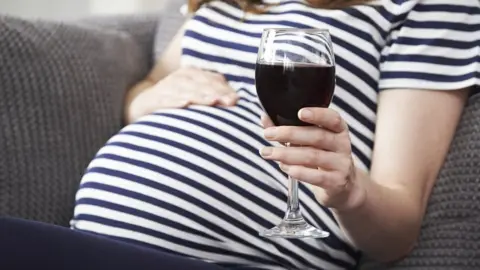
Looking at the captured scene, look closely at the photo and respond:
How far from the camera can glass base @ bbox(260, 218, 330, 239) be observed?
2.81 ft

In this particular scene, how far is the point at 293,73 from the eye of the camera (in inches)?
30.7

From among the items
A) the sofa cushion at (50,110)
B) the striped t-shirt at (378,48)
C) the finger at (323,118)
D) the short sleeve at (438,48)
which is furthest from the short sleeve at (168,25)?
the finger at (323,118)

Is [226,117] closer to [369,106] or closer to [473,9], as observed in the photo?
[369,106]

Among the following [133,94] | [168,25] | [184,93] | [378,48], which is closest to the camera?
[378,48]

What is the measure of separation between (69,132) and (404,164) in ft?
1.69

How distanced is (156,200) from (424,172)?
37cm

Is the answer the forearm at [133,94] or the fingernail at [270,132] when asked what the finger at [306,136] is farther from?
the forearm at [133,94]

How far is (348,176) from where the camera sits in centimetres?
85

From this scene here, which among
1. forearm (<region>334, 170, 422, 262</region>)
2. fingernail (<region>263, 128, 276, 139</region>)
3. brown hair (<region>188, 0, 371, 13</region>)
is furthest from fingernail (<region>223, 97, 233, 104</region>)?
fingernail (<region>263, 128, 276, 139</region>)

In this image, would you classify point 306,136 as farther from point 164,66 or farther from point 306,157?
point 164,66

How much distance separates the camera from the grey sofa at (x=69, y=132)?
1005 millimetres

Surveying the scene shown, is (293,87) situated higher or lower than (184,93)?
higher

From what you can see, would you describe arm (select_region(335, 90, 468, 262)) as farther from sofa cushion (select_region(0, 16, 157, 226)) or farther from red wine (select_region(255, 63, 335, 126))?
sofa cushion (select_region(0, 16, 157, 226))

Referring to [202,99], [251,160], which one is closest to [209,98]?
[202,99]
